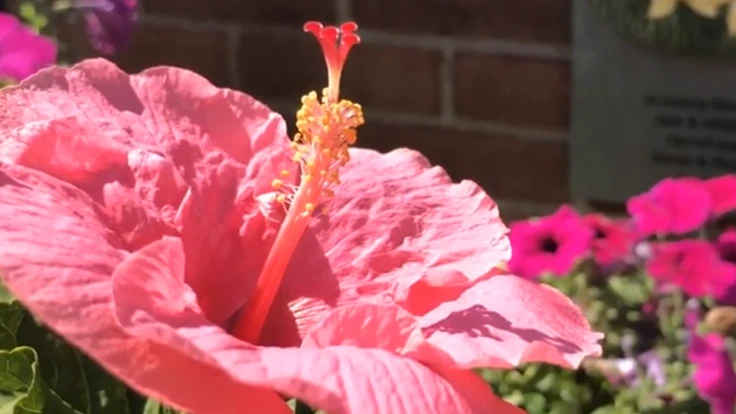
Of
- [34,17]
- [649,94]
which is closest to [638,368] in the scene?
[649,94]

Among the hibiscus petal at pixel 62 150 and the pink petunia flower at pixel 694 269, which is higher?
the hibiscus petal at pixel 62 150

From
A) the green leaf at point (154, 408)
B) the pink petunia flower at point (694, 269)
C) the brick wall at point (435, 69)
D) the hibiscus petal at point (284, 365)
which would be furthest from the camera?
the brick wall at point (435, 69)

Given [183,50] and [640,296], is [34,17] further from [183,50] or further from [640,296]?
[640,296]

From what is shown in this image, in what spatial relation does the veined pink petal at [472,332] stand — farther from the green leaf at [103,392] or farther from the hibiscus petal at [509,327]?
the green leaf at [103,392]

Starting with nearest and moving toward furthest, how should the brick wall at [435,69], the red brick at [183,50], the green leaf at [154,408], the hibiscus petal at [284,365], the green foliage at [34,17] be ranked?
the hibiscus petal at [284,365] → the green leaf at [154,408] → the green foliage at [34,17] → the brick wall at [435,69] → the red brick at [183,50]

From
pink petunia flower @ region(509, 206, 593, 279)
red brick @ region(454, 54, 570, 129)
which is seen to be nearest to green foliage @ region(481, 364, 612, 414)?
pink petunia flower @ region(509, 206, 593, 279)

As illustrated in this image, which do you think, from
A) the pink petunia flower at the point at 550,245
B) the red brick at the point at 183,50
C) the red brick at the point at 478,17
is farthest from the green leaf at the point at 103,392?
the red brick at the point at 183,50

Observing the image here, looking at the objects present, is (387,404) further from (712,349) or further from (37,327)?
(712,349)
